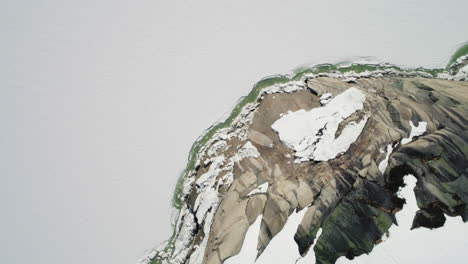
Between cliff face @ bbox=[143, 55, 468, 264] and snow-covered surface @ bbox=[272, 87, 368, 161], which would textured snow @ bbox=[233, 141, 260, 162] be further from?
snow-covered surface @ bbox=[272, 87, 368, 161]

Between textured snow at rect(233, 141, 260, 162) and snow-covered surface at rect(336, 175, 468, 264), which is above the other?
textured snow at rect(233, 141, 260, 162)

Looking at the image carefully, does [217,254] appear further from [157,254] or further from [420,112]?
[420,112]

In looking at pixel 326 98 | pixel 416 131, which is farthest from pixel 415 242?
pixel 326 98

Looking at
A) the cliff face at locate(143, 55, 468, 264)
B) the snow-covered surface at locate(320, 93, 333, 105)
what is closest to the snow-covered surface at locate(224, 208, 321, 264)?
the cliff face at locate(143, 55, 468, 264)

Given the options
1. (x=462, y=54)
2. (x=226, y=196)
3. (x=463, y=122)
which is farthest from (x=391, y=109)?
(x=226, y=196)

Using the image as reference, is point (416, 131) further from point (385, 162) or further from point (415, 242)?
point (415, 242)
